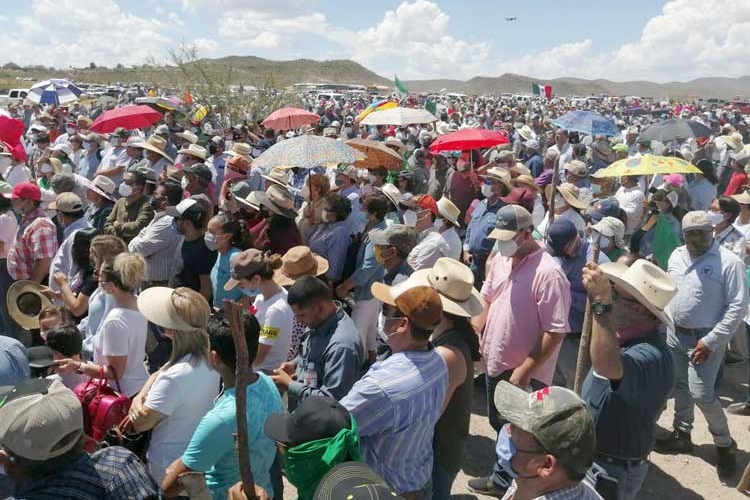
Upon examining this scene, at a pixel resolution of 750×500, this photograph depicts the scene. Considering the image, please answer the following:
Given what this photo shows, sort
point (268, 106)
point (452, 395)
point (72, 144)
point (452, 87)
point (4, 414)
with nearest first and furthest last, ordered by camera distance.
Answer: point (4, 414) < point (452, 395) < point (72, 144) < point (268, 106) < point (452, 87)

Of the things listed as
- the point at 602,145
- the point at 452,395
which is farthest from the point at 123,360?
the point at 602,145

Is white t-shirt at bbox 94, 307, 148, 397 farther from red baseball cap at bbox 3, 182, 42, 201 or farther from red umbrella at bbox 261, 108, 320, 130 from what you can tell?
red umbrella at bbox 261, 108, 320, 130

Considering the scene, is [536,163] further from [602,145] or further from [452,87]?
[452,87]

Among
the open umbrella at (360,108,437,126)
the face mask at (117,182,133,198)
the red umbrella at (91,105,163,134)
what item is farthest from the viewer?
the open umbrella at (360,108,437,126)

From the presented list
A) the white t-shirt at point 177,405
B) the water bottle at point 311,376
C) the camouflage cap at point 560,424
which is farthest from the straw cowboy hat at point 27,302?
the camouflage cap at point 560,424

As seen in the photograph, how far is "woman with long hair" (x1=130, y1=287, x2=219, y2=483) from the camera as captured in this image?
2891 mm

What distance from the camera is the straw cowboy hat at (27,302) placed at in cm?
441

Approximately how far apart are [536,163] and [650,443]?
855cm

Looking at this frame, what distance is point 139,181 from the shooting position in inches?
235

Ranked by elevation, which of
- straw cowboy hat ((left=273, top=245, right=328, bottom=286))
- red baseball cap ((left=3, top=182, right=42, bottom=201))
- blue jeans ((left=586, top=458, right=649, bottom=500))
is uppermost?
red baseball cap ((left=3, top=182, right=42, bottom=201))

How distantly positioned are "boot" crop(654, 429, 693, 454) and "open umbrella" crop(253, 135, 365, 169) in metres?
3.69

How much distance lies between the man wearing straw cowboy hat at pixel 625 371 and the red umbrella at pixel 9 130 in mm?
8080

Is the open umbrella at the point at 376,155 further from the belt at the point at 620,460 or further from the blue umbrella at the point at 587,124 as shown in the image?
the belt at the point at 620,460

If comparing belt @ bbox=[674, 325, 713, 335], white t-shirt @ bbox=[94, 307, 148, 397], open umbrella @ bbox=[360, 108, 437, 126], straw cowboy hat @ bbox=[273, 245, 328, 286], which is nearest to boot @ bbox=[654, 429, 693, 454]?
belt @ bbox=[674, 325, 713, 335]
